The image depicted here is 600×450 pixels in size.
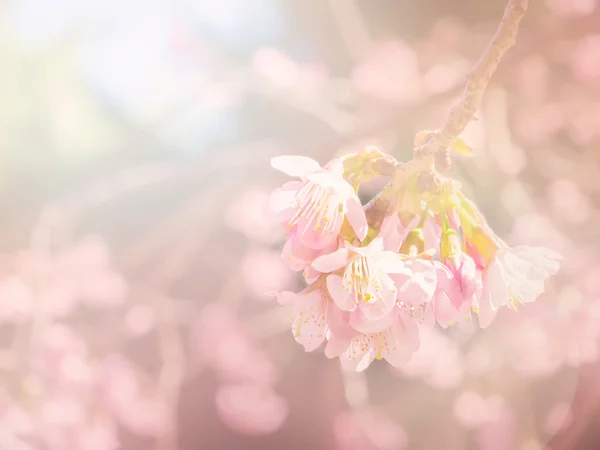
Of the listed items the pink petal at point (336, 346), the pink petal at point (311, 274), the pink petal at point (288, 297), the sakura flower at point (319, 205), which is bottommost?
the pink petal at point (336, 346)

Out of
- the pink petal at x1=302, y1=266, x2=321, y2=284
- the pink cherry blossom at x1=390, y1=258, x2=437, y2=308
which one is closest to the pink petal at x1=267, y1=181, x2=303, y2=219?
the pink petal at x1=302, y1=266, x2=321, y2=284

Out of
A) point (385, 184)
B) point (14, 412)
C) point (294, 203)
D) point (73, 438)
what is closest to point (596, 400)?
point (385, 184)

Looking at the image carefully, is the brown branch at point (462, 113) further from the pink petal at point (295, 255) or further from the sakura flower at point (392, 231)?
the pink petal at point (295, 255)

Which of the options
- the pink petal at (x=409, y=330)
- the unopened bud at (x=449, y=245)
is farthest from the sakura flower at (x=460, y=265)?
the pink petal at (x=409, y=330)

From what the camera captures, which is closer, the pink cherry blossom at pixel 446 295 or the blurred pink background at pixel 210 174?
the pink cherry blossom at pixel 446 295

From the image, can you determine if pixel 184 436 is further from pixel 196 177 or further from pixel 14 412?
pixel 196 177

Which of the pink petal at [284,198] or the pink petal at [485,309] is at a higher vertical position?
the pink petal at [284,198]

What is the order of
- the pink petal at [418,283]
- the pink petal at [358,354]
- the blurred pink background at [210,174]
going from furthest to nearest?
the blurred pink background at [210,174]
the pink petal at [358,354]
the pink petal at [418,283]
